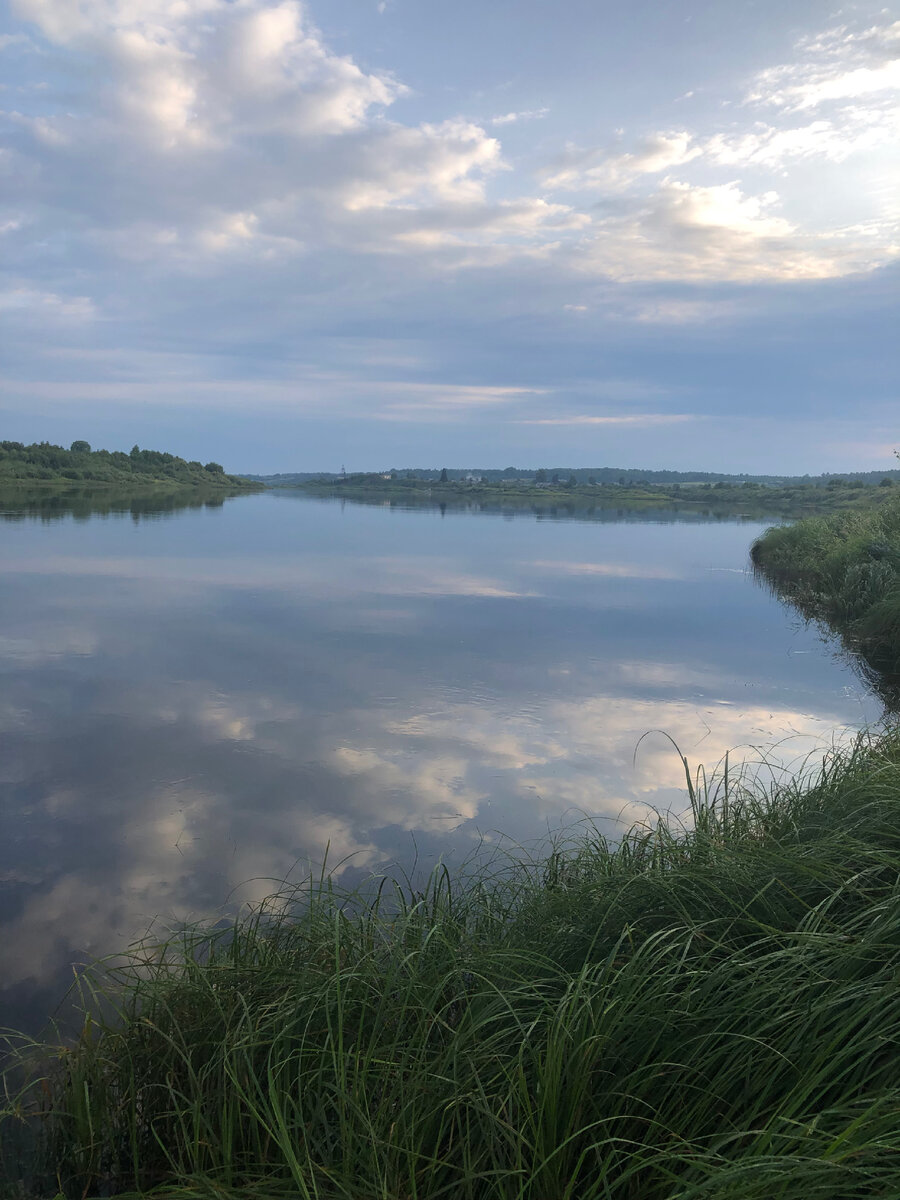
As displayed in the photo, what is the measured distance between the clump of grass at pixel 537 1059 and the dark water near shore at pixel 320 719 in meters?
1.18

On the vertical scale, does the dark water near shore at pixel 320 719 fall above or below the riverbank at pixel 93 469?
below

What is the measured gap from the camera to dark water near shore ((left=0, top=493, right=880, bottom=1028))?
500 cm

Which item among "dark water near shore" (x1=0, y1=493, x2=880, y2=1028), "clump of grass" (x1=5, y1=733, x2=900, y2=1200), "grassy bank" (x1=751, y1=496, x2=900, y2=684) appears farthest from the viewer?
"grassy bank" (x1=751, y1=496, x2=900, y2=684)

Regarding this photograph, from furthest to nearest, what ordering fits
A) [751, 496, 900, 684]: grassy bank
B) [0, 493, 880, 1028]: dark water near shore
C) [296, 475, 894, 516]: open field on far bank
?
[296, 475, 894, 516]: open field on far bank < [751, 496, 900, 684]: grassy bank < [0, 493, 880, 1028]: dark water near shore

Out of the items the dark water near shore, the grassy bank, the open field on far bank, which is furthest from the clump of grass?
the open field on far bank

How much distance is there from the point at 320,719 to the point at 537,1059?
6310 mm

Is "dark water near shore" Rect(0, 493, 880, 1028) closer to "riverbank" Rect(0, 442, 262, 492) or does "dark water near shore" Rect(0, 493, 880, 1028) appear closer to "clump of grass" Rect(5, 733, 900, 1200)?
"clump of grass" Rect(5, 733, 900, 1200)

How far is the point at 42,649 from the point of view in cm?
1097

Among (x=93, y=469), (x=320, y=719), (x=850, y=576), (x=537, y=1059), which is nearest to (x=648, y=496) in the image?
(x=93, y=469)

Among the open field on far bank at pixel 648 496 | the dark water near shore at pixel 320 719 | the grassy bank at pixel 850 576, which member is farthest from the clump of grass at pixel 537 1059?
the open field on far bank at pixel 648 496

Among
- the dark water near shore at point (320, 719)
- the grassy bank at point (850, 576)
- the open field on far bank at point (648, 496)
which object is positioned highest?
the open field on far bank at point (648, 496)

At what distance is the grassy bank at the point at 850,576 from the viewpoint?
12.1 m

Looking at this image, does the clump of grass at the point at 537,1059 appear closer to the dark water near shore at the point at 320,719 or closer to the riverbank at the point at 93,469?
the dark water near shore at the point at 320,719

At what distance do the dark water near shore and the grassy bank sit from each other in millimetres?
733
